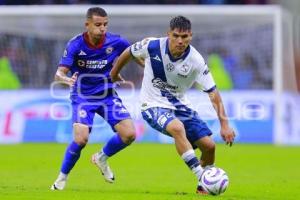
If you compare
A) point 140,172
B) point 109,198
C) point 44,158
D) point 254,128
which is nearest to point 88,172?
point 140,172

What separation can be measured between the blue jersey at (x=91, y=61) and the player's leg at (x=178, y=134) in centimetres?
152

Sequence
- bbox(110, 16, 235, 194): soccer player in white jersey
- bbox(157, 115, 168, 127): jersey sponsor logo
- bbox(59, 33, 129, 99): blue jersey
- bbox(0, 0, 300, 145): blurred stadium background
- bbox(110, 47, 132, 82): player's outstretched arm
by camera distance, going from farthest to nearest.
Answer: bbox(0, 0, 300, 145): blurred stadium background < bbox(59, 33, 129, 99): blue jersey < bbox(110, 47, 132, 82): player's outstretched arm < bbox(110, 16, 235, 194): soccer player in white jersey < bbox(157, 115, 168, 127): jersey sponsor logo

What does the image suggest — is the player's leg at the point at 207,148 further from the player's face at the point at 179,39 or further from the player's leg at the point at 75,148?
the player's leg at the point at 75,148

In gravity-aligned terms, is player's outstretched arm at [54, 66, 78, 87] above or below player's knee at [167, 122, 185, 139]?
above

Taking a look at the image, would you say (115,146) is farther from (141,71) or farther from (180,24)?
(141,71)

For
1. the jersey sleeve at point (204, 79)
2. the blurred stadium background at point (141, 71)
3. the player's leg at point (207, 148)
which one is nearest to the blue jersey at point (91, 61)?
the jersey sleeve at point (204, 79)

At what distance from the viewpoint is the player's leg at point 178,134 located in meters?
10.7

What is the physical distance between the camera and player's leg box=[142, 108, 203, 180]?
10.7m

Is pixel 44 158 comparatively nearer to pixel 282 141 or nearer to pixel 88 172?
pixel 88 172

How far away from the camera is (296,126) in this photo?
23922 mm

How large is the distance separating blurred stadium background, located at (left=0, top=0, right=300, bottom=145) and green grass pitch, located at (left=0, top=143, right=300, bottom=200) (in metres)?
0.96

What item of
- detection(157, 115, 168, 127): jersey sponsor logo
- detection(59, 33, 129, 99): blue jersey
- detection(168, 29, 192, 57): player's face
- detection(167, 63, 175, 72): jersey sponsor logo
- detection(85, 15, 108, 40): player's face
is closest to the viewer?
detection(168, 29, 192, 57): player's face

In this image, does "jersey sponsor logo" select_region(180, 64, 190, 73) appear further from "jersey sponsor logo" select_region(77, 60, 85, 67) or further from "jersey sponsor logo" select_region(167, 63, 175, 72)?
"jersey sponsor logo" select_region(77, 60, 85, 67)

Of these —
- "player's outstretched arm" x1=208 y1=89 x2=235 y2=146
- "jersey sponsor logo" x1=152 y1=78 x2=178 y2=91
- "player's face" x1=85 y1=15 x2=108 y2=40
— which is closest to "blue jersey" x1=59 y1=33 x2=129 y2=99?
"player's face" x1=85 y1=15 x2=108 y2=40
